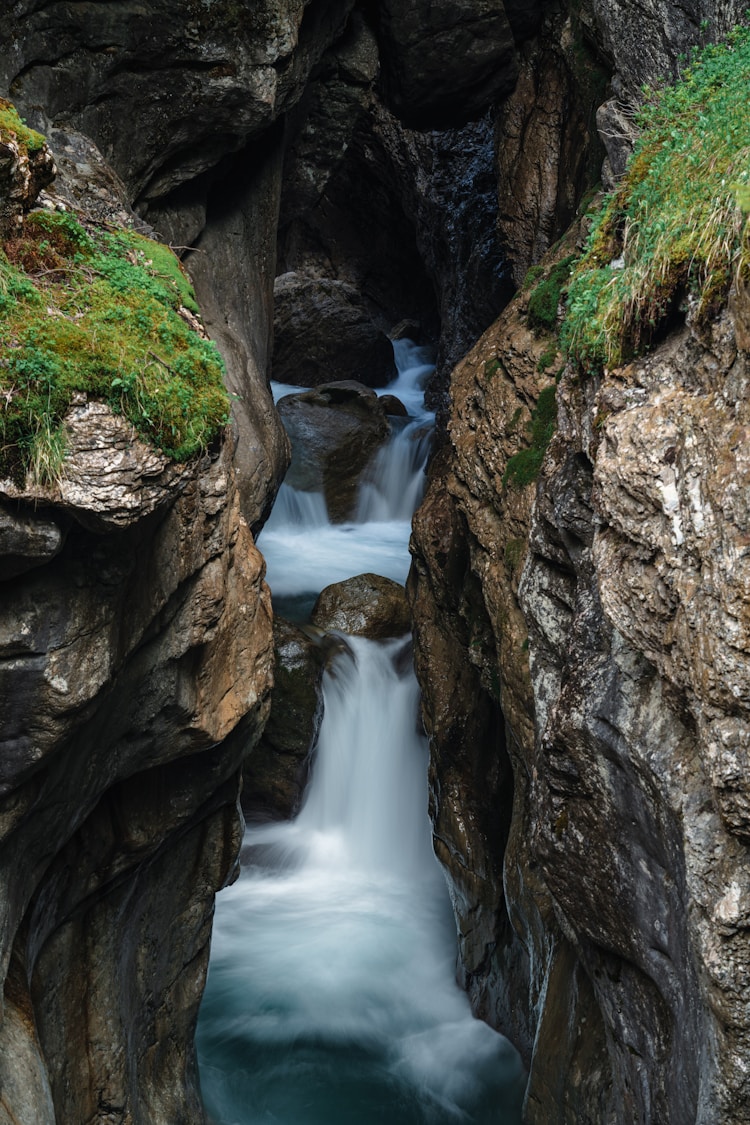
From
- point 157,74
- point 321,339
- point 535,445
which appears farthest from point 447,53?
point 321,339

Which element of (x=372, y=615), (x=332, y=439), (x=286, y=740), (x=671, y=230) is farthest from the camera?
(x=332, y=439)

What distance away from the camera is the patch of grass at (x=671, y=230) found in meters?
5.08

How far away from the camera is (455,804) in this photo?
1166 centimetres

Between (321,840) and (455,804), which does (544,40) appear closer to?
(455,804)

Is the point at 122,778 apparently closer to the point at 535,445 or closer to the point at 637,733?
the point at 637,733

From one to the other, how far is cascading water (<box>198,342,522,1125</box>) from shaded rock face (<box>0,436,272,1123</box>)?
1877 mm

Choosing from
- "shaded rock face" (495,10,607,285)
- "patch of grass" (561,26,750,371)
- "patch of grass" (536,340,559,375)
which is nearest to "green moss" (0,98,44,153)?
"patch of grass" (561,26,750,371)

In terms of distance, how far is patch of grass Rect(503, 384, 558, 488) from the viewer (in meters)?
9.59

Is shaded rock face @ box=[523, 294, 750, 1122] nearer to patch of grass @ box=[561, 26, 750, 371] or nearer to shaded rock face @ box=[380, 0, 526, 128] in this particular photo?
patch of grass @ box=[561, 26, 750, 371]

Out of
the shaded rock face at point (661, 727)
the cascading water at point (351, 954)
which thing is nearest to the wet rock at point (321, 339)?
the cascading water at point (351, 954)

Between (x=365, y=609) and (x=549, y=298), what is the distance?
6.94 m

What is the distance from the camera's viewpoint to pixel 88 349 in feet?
17.8

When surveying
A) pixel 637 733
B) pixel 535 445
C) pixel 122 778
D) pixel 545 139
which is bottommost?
pixel 122 778

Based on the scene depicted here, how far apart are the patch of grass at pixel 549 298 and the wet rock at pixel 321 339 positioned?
1427cm
